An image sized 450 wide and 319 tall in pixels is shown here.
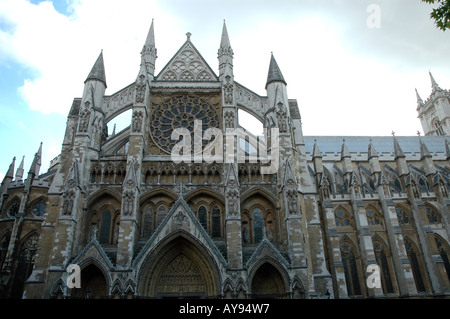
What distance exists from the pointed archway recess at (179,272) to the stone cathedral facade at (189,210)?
66 mm

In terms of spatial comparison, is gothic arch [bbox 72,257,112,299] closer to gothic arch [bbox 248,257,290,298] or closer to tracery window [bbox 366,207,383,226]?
gothic arch [bbox 248,257,290,298]

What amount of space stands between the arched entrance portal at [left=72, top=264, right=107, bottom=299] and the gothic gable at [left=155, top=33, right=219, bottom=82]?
13911mm

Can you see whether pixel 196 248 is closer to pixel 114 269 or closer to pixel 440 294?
pixel 114 269

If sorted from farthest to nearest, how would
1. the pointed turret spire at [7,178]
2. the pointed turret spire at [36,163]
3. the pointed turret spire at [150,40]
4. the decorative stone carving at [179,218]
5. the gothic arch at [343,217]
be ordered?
the gothic arch at [343,217]
the pointed turret spire at [7,178]
the pointed turret spire at [36,163]
the pointed turret spire at [150,40]
the decorative stone carving at [179,218]

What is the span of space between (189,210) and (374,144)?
3200 cm

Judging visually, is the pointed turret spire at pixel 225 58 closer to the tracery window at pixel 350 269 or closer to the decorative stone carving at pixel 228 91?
the decorative stone carving at pixel 228 91

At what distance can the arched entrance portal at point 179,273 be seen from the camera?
18.2m

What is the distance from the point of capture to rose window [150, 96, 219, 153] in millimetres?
22953

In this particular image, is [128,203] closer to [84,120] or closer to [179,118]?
[84,120]

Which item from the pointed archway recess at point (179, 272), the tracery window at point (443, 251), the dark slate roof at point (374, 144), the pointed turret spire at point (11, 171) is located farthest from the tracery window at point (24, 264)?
the tracery window at point (443, 251)

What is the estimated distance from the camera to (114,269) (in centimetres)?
1747
